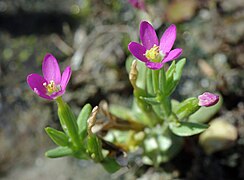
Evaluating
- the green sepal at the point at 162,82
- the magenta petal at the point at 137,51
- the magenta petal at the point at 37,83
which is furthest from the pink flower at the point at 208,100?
the magenta petal at the point at 37,83

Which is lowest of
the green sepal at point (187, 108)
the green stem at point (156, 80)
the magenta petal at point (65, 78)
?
the green sepal at point (187, 108)

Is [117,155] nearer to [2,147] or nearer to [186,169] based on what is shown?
[186,169]

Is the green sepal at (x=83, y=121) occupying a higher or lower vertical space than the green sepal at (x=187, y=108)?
higher

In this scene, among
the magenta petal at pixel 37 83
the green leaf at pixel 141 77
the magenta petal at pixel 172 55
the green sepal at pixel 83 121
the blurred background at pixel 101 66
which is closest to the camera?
the magenta petal at pixel 172 55

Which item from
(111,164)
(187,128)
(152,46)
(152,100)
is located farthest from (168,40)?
(111,164)

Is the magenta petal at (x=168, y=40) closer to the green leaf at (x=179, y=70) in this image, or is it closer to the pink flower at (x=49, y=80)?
the green leaf at (x=179, y=70)

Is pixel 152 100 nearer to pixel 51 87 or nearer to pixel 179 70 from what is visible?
pixel 179 70
